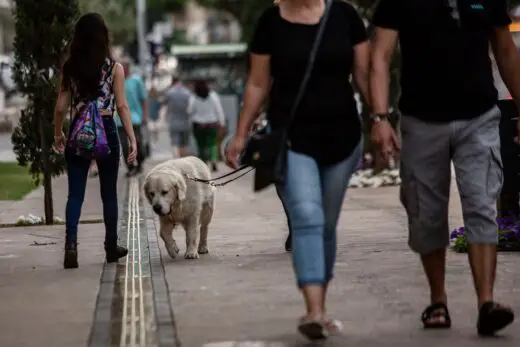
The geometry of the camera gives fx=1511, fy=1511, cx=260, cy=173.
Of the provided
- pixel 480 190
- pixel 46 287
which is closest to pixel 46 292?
pixel 46 287

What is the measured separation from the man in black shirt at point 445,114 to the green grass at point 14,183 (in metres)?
10.2

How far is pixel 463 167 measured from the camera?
23.2ft

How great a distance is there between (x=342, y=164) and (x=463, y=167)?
1.90 feet

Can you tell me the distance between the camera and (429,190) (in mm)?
7145

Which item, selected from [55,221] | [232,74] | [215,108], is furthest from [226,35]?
[55,221]

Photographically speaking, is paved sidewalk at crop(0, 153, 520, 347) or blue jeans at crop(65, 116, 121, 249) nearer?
paved sidewalk at crop(0, 153, 520, 347)

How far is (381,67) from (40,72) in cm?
728

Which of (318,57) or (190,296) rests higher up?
(318,57)

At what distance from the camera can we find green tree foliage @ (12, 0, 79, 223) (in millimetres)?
13703

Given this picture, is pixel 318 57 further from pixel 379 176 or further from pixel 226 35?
pixel 226 35

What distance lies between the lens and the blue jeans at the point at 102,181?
1035 cm

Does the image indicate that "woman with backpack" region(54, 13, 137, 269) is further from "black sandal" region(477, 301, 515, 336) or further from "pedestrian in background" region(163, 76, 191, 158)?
"pedestrian in background" region(163, 76, 191, 158)

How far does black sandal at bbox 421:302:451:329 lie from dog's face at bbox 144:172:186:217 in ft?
12.0

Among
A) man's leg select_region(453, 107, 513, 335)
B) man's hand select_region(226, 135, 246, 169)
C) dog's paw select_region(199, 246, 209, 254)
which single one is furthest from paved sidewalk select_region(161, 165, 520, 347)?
man's hand select_region(226, 135, 246, 169)
